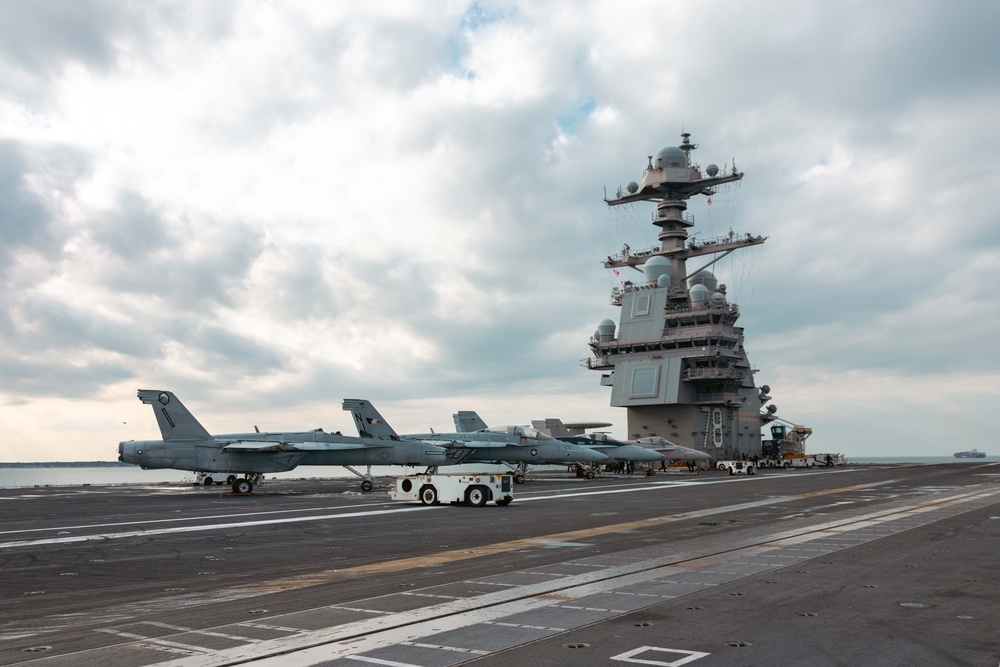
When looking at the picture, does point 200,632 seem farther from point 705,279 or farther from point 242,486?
point 705,279

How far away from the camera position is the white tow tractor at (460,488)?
79.6 feet

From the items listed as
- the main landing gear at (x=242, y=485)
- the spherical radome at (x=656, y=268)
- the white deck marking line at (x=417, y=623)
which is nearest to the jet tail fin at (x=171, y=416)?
the main landing gear at (x=242, y=485)

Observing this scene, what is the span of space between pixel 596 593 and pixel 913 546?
7776 millimetres

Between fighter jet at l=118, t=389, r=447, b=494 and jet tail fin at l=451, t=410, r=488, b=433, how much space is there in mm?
11762

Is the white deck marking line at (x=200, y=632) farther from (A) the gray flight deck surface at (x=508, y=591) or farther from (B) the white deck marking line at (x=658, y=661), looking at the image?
(B) the white deck marking line at (x=658, y=661)

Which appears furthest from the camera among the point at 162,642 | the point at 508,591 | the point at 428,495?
the point at 428,495

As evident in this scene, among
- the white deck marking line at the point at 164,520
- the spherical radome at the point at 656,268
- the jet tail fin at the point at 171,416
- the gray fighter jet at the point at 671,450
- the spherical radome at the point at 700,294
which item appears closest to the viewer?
the white deck marking line at the point at 164,520

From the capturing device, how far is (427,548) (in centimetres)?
1394

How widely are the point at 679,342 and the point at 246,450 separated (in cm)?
4181

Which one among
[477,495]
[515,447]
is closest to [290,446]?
[477,495]

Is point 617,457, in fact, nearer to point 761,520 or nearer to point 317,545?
point 761,520

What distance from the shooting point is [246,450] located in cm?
3322

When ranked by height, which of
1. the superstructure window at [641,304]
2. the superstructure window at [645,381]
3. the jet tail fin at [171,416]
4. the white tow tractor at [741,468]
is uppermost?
the superstructure window at [641,304]

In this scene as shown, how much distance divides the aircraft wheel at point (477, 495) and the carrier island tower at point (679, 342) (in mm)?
41815
